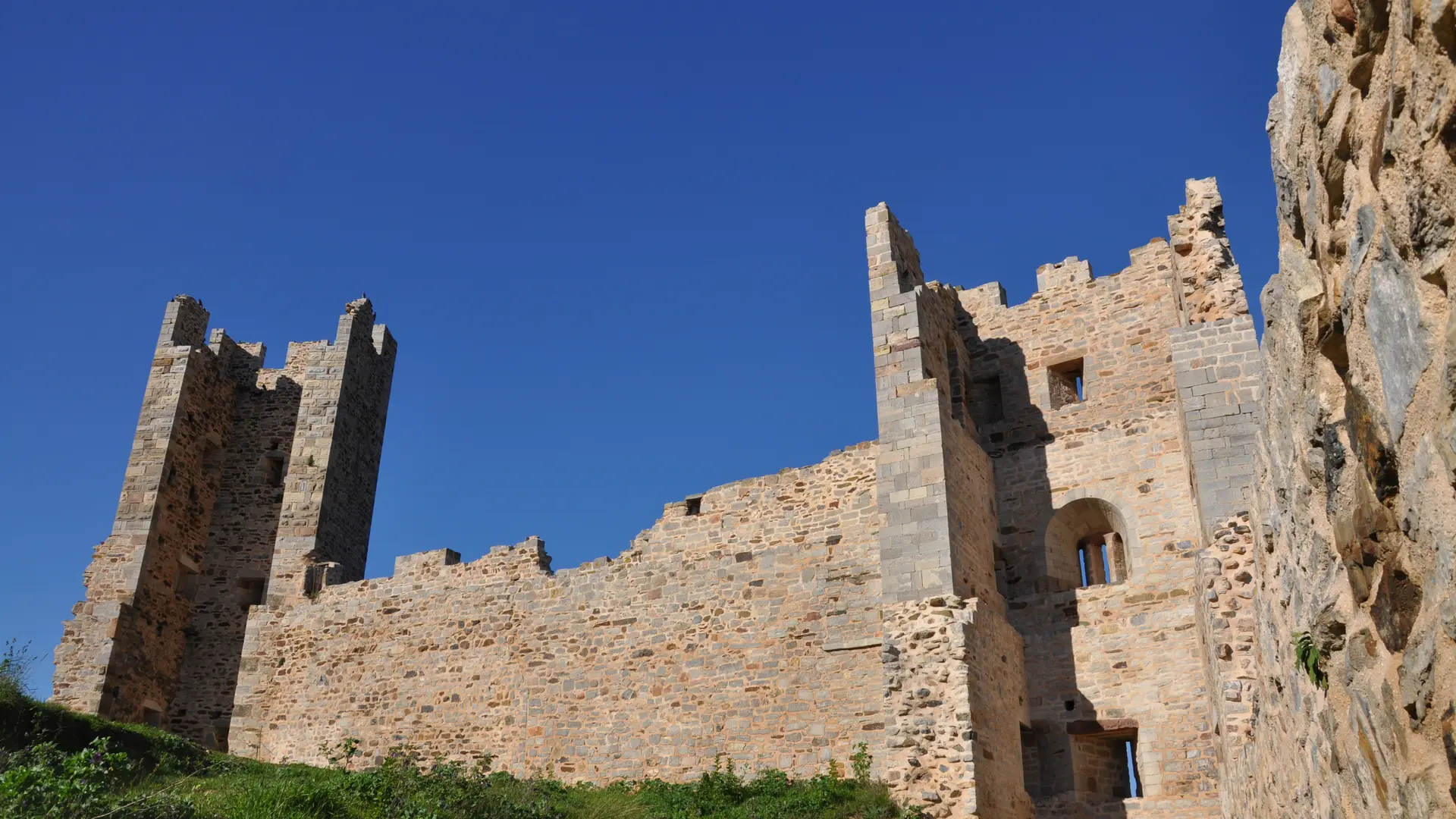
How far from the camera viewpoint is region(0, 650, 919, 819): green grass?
9.45 m

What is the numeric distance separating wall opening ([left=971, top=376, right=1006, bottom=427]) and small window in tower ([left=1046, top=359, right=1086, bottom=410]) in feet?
2.17

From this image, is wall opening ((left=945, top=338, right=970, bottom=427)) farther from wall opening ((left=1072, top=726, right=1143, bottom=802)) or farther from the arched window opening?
wall opening ((left=1072, top=726, right=1143, bottom=802))

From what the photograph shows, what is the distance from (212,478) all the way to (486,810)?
43.1 ft

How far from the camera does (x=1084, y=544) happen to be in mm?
14383

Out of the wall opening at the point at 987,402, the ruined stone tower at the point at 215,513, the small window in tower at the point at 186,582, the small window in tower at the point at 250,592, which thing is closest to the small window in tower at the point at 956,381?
the wall opening at the point at 987,402

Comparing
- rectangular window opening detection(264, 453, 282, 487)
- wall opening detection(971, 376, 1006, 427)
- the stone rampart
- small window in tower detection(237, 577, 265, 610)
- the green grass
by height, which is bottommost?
the green grass

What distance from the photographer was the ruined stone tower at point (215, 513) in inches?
759

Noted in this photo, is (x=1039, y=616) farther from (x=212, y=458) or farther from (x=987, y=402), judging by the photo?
(x=212, y=458)

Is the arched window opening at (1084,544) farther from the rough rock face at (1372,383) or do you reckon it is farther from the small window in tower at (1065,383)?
the rough rock face at (1372,383)

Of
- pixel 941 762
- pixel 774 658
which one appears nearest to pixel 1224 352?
pixel 941 762

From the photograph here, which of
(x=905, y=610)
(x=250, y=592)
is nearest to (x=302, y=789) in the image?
(x=905, y=610)

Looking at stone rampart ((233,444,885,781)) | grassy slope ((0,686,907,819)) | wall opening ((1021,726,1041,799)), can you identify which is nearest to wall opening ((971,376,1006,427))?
stone rampart ((233,444,885,781))

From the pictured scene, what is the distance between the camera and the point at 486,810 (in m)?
11.6

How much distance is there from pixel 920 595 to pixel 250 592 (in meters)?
14.3
